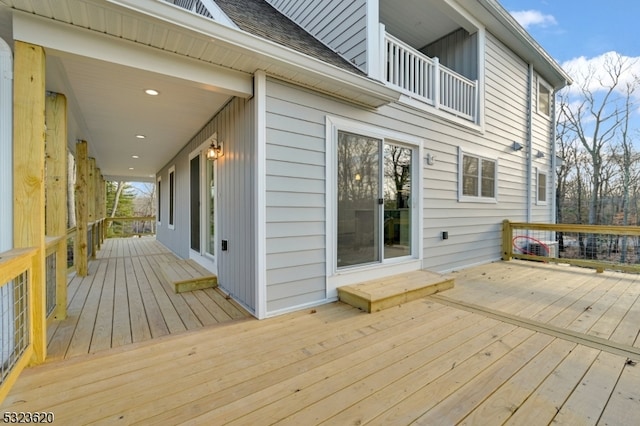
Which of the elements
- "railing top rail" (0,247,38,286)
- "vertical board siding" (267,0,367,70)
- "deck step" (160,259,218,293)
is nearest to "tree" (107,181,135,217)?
"deck step" (160,259,218,293)

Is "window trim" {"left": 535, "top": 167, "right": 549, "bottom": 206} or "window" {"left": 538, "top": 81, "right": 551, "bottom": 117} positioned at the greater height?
"window" {"left": 538, "top": 81, "right": 551, "bottom": 117}

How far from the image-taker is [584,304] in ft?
10.9

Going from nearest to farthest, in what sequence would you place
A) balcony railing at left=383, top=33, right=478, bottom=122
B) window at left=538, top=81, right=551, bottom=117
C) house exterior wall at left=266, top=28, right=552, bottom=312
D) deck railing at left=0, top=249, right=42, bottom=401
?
deck railing at left=0, top=249, right=42, bottom=401, house exterior wall at left=266, top=28, right=552, bottom=312, balcony railing at left=383, top=33, right=478, bottom=122, window at left=538, top=81, right=551, bottom=117

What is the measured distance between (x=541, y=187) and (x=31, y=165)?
9.64m

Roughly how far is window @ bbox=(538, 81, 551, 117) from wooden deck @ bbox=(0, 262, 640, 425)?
6.43 meters

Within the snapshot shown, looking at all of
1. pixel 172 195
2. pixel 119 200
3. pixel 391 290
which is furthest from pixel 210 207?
pixel 119 200

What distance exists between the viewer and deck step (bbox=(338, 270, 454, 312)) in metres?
3.08

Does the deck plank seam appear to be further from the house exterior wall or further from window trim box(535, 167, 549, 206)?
window trim box(535, 167, 549, 206)

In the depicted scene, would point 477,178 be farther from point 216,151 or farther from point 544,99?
point 216,151

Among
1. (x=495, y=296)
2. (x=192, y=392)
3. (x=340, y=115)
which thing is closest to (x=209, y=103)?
(x=340, y=115)

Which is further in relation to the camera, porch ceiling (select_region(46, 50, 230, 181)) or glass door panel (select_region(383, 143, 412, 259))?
glass door panel (select_region(383, 143, 412, 259))

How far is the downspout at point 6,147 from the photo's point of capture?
1890 mm

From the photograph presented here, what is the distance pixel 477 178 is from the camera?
5.51 meters

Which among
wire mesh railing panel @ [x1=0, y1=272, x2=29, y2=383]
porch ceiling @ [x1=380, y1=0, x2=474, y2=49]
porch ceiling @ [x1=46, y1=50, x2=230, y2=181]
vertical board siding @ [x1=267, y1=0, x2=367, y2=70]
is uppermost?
porch ceiling @ [x1=380, y1=0, x2=474, y2=49]
